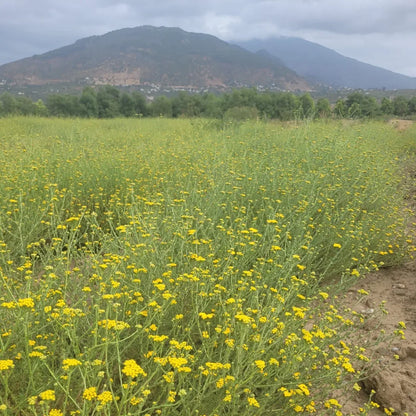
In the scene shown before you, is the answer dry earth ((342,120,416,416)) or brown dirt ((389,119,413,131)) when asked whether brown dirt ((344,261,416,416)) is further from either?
brown dirt ((389,119,413,131))

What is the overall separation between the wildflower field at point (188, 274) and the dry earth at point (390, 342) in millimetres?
101

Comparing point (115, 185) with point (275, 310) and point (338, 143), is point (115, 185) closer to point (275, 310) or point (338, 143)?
point (275, 310)

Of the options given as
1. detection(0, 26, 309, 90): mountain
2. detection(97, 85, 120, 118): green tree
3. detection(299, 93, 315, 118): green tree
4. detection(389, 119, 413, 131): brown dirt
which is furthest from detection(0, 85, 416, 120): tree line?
detection(0, 26, 309, 90): mountain

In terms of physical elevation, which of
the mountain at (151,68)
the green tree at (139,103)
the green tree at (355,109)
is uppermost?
the mountain at (151,68)

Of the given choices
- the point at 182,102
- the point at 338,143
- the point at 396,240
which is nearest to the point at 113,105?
the point at 182,102

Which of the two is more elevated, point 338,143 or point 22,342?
point 338,143

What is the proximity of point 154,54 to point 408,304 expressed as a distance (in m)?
184

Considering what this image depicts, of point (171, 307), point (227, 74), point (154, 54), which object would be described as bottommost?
point (171, 307)

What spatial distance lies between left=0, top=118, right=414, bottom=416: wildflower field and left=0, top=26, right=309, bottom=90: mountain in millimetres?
117432

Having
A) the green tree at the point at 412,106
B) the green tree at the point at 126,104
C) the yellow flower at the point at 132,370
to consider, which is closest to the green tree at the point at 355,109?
the yellow flower at the point at 132,370

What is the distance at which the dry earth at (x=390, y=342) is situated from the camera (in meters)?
1.96

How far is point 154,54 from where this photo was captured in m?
167

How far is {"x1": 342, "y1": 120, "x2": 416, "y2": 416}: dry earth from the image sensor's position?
1.96m

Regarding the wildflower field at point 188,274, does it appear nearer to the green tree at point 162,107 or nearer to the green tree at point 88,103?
the green tree at point 162,107
